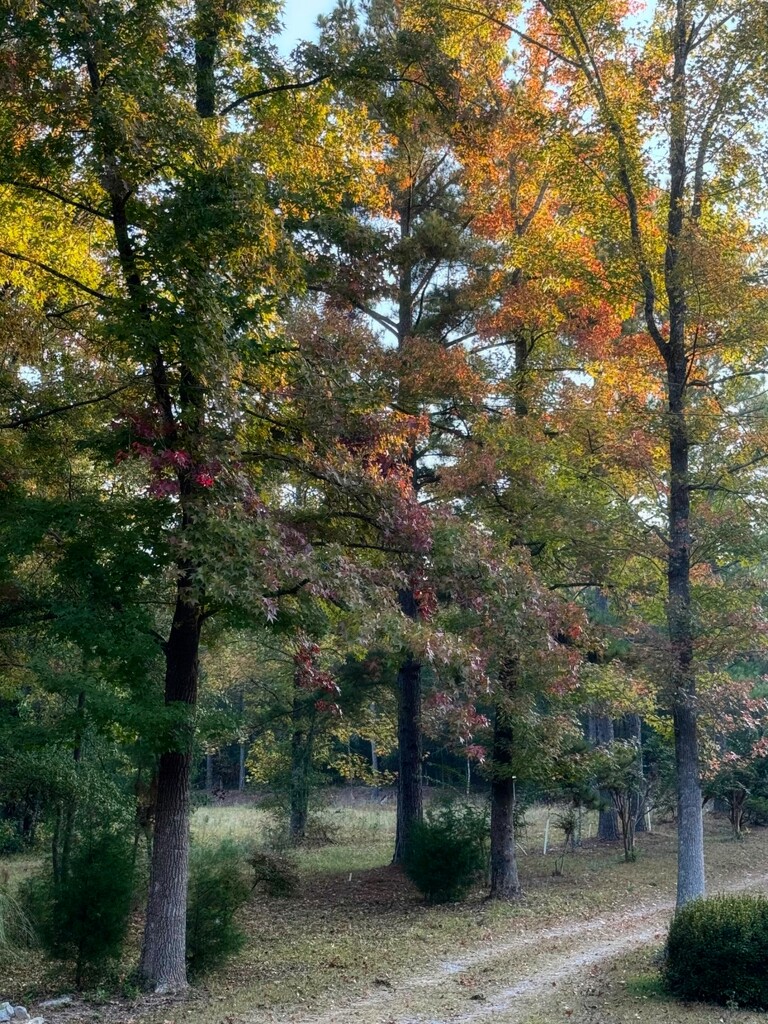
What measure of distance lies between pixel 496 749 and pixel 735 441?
22.0 ft

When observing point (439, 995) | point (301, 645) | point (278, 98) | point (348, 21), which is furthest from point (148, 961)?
point (348, 21)

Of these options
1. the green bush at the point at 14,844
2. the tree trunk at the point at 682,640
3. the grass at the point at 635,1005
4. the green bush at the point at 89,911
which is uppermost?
the tree trunk at the point at 682,640

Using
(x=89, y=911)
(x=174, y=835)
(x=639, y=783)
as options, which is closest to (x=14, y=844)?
(x=89, y=911)

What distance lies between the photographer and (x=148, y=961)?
8.76m

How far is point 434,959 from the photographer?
10.4 m

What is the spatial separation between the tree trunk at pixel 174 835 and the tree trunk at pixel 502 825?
6.50m

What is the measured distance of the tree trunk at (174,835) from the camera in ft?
28.6

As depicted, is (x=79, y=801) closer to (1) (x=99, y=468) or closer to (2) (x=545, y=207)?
(1) (x=99, y=468)

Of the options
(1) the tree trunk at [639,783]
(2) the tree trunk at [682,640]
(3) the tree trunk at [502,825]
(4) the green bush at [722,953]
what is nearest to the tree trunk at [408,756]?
(3) the tree trunk at [502,825]

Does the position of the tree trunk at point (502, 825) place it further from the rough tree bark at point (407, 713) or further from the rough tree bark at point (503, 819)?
the rough tree bark at point (407, 713)

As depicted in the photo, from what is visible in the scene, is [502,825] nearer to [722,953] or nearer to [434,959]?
[434,959]

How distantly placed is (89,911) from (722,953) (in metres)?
5.93

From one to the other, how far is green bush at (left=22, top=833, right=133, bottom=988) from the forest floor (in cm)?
46

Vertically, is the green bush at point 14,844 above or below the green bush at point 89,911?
below
